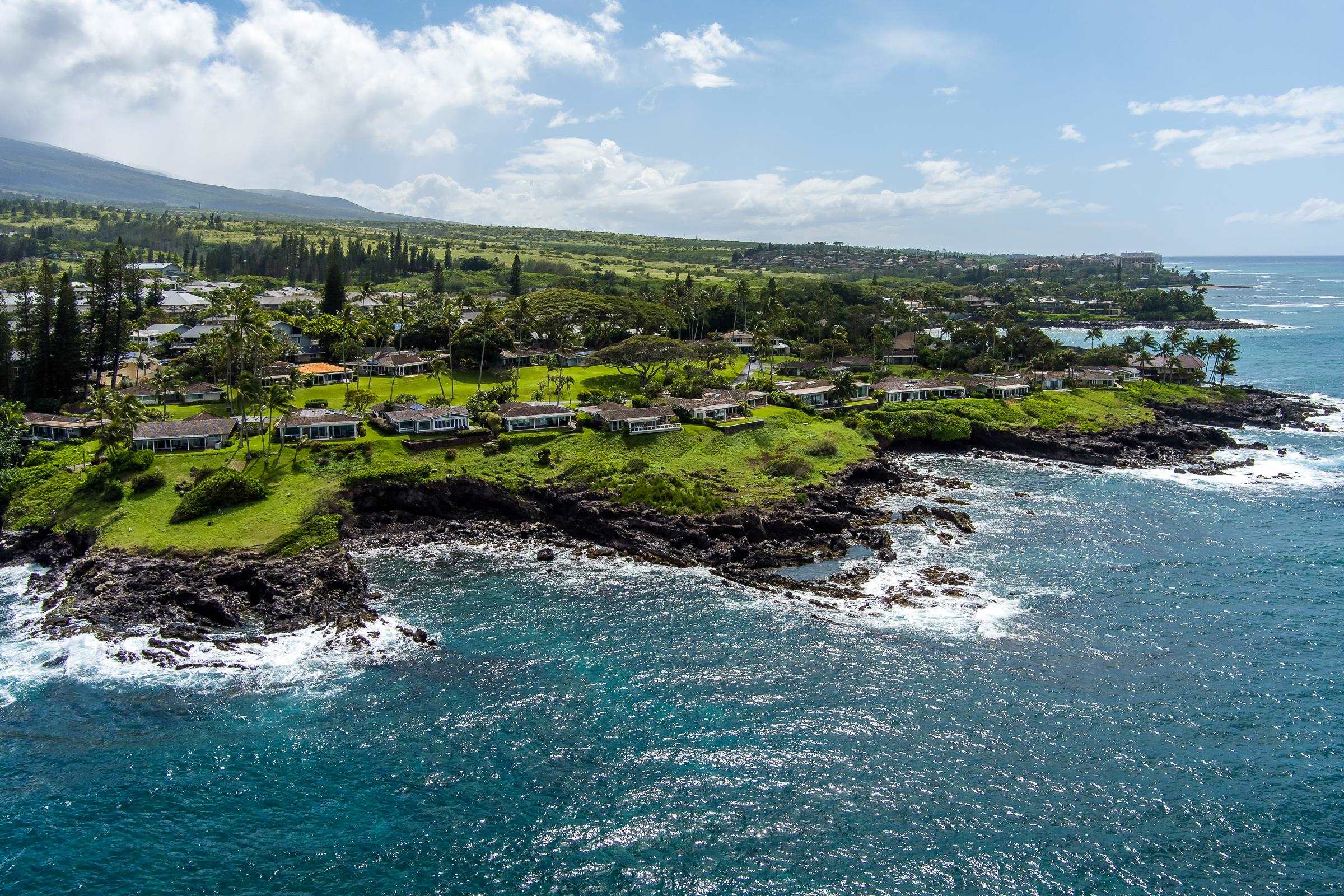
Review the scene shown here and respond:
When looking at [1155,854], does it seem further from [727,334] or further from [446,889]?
[727,334]

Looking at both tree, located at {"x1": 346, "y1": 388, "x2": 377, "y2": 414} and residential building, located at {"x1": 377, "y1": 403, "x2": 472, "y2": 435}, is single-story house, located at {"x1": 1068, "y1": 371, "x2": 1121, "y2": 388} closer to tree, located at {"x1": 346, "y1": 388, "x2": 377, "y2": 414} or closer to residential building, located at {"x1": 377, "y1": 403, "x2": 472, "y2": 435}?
residential building, located at {"x1": 377, "y1": 403, "x2": 472, "y2": 435}

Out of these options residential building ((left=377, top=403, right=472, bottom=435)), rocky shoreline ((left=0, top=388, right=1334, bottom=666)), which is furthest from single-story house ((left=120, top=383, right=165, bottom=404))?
rocky shoreline ((left=0, top=388, right=1334, bottom=666))

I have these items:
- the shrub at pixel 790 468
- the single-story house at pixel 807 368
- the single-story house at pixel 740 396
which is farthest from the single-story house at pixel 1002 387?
the shrub at pixel 790 468

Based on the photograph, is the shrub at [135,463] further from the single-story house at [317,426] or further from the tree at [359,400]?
the tree at [359,400]

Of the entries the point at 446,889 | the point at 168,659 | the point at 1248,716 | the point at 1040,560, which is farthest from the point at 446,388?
the point at 1248,716

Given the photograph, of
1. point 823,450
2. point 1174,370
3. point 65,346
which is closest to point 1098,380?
point 1174,370

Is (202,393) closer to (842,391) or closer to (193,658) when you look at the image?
(193,658)
